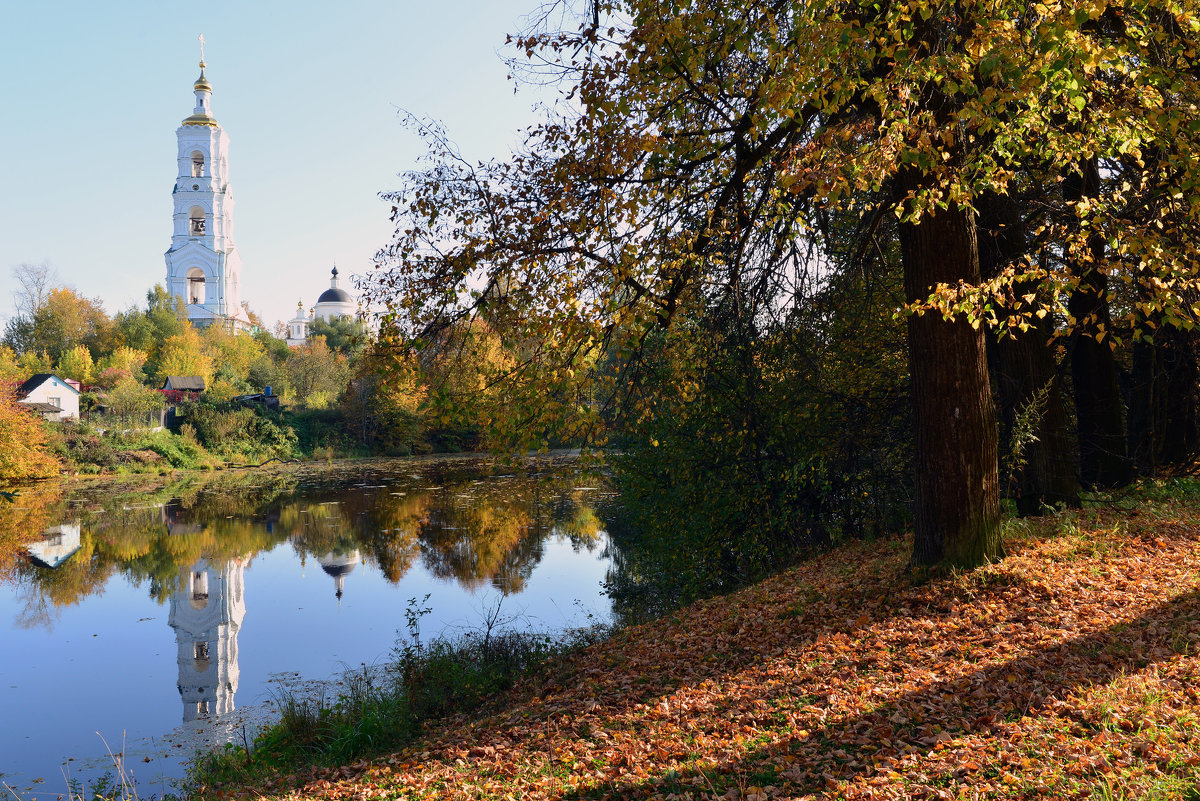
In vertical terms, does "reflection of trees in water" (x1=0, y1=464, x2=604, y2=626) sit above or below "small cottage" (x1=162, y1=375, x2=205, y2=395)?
below

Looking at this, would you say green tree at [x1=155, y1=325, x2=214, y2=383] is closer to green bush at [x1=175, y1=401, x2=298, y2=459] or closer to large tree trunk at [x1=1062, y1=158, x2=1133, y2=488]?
green bush at [x1=175, y1=401, x2=298, y2=459]

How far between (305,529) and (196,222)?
203ft

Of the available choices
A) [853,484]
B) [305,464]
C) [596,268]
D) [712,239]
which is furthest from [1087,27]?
[305,464]

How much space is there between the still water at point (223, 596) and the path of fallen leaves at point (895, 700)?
254cm

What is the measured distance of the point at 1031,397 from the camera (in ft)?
26.5

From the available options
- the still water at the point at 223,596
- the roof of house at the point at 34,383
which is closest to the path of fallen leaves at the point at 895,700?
the still water at the point at 223,596

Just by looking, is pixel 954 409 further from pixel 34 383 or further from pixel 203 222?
pixel 203 222

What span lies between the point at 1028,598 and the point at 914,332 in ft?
7.61

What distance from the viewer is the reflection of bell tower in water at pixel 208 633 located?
10.4 m

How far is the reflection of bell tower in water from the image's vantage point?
1038 cm

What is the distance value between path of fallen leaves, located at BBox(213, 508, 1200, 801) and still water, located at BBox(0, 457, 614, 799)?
8.33ft

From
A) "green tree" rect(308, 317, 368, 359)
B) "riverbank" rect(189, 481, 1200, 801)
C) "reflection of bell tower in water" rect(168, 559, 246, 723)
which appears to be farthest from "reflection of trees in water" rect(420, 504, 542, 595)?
"green tree" rect(308, 317, 368, 359)

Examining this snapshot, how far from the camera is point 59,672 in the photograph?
461 inches

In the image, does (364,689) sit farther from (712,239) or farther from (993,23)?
(993,23)
